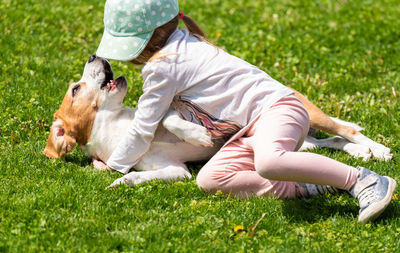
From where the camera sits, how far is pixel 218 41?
7648 mm

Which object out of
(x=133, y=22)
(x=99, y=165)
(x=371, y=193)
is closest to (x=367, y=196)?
(x=371, y=193)

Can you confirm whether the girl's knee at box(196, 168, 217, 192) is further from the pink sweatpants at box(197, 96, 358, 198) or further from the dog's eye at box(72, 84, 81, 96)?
the dog's eye at box(72, 84, 81, 96)

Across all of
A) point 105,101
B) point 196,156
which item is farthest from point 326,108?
point 105,101

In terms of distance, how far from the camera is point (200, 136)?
4.46m

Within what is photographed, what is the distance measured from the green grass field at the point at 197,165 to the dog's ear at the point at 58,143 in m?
0.10

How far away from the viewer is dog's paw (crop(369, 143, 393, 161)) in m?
4.90

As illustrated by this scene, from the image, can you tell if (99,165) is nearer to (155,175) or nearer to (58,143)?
(58,143)

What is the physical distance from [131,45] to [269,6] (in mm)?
5123

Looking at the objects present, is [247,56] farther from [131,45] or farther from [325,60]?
[131,45]

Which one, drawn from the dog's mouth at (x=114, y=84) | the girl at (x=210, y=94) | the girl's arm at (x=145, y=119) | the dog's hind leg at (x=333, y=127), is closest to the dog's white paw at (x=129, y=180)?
the girl's arm at (x=145, y=119)

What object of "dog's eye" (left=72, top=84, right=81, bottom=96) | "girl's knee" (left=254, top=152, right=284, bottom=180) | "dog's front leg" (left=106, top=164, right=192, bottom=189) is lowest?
"dog's front leg" (left=106, top=164, right=192, bottom=189)

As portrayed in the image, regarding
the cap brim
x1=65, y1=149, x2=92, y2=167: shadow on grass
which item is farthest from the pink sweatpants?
x1=65, y1=149, x2=92, y2=167: shadow on grass

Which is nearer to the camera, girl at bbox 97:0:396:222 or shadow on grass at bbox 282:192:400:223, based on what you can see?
shadow on grass at bbox 282:192:400:223

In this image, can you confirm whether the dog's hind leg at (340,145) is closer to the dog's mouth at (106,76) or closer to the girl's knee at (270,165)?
the girl's knee at (270,165)
